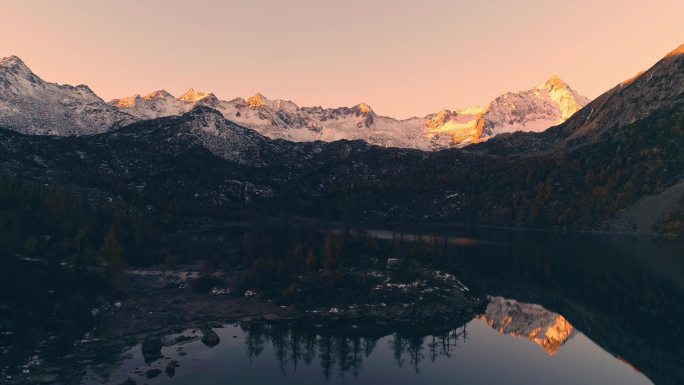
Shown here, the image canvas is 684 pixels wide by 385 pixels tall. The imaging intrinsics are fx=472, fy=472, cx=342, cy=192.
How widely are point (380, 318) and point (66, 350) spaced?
60525mm

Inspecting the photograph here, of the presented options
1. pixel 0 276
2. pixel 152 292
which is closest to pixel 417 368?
pixel 152 292

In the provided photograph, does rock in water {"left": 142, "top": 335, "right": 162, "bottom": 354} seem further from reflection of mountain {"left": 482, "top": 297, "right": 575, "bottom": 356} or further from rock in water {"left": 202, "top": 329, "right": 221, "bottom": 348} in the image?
reflection of mountain {"left": 482, "top": 297, "right": 575, "bottom": 356}

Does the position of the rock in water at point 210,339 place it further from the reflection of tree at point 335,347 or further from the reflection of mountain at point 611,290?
the reflection of mountain at point 611,290

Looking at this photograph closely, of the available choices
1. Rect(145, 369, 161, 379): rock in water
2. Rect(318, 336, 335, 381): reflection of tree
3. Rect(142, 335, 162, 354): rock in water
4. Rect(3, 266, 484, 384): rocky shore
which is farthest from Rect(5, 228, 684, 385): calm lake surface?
Rect(3, 266, 484, 384): rocky shore

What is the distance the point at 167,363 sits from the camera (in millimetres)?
77312

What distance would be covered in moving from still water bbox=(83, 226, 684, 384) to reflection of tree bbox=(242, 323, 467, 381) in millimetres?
191

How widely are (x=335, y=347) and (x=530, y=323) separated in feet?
156

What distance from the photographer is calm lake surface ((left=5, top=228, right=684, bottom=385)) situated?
251 ft

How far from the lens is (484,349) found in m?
90.5

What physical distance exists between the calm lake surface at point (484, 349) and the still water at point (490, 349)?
187mm

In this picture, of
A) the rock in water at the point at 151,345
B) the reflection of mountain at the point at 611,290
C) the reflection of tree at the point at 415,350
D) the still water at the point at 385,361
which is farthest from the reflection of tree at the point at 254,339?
the reflection of mountain at the point at 611,290

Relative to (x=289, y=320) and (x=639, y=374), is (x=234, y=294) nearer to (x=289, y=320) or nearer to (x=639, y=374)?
(x=289, y=320)

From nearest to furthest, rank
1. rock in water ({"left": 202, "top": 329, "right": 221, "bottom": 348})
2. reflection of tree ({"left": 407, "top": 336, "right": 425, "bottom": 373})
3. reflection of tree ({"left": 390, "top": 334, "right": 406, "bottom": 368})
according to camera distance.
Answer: reflection of tree ({"left": 407, "top": 336, "right": 425, "bottom": 373})
reflection of tree ({"left": 390, "top": 334, "right": 406, "bottom": 368})
rock in water ({"left": 202, "top": 329, "right": 221, "bottom": 348})

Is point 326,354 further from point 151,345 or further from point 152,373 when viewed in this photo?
point 151,345
